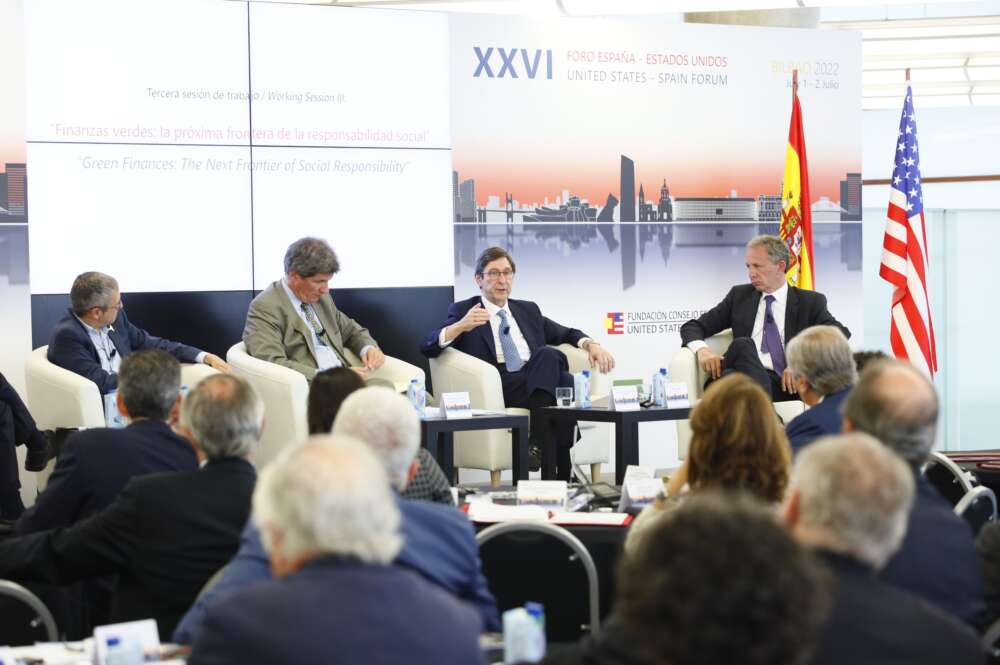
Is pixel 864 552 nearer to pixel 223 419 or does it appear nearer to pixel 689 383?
pixel 223 419

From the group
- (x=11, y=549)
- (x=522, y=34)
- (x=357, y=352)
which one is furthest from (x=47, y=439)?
(x=522, y=34)

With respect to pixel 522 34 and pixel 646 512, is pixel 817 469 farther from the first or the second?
pixel 522 34

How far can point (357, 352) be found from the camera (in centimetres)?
697

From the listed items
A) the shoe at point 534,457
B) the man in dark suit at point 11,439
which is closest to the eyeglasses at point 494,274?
the shoe at point 534,457

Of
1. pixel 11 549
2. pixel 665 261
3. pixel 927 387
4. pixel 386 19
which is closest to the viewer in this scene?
pixel 927 387

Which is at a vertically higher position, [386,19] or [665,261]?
[386,19]

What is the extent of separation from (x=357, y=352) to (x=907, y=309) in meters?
3.75

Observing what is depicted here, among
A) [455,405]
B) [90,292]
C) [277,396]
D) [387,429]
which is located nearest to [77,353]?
[90,292]

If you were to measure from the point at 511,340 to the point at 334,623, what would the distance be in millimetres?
5287

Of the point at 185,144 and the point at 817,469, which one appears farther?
the point at 185,144

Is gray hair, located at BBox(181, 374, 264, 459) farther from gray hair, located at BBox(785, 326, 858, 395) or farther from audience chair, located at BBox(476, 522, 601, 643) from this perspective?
gray hair, located at BBox(785, 326, 858, 395)

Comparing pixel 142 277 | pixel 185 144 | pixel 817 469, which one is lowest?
pixel 817 469

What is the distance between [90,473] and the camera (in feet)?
11.3

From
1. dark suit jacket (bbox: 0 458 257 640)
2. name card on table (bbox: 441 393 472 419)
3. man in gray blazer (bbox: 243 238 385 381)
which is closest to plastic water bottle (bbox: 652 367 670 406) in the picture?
name card on table (bbox: 441 393 472 419)
